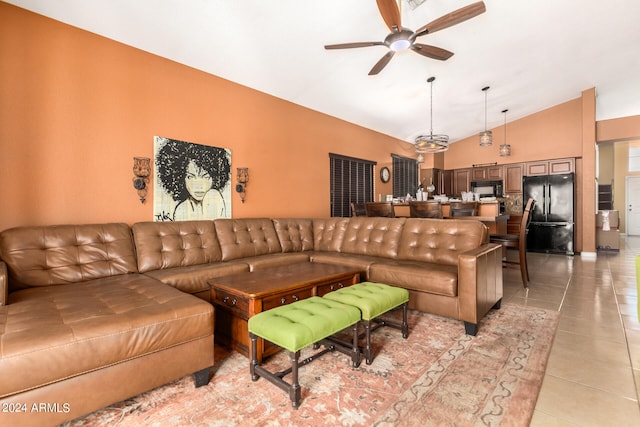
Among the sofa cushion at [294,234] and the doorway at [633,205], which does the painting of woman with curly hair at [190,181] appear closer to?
the sofa cushion at [294,234]

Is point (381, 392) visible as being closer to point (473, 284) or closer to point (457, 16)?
point (473, 284)

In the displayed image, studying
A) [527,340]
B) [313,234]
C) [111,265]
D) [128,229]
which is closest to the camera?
[527,340]

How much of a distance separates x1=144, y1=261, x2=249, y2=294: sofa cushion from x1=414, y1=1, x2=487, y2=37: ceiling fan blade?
2.83 metres

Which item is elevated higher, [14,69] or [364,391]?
[14,69]

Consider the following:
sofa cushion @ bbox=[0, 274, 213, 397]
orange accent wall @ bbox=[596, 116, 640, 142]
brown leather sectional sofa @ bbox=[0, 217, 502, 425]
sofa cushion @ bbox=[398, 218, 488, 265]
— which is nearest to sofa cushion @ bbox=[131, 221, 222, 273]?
brown leather sectional sofa @ bbox=[0, 217, 502, 425]

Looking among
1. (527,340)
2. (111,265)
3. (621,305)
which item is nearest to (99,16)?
(111,265)

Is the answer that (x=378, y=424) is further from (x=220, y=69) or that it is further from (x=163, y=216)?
(x=220, y=69)

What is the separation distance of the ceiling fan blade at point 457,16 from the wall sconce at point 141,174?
3.02 meters

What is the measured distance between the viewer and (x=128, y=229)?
116 inches

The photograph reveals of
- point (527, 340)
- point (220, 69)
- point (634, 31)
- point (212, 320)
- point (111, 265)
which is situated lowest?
point (527, 340)

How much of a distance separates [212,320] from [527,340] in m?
2.46

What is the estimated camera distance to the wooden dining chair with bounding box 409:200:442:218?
159 inches

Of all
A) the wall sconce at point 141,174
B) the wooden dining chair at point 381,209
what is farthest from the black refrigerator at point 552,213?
the wall sconce at point 141,174

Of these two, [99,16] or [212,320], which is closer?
[212,320]
